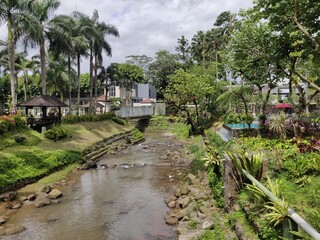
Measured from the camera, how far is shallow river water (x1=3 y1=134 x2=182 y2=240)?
10.9m

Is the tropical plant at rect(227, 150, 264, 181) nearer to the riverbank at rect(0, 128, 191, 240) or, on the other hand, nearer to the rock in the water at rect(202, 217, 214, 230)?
the rock in the water at rect(202, 217, 214, 230)

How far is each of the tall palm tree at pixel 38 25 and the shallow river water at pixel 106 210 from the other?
12326mm

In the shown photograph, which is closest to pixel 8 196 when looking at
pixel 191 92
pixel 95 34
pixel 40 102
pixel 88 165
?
pixel 88 165

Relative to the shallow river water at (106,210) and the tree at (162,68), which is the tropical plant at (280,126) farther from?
the tree at (162,68)

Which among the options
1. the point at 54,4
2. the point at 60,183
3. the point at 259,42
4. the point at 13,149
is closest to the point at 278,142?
the point at 259,42

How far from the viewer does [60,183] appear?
55.9 ft

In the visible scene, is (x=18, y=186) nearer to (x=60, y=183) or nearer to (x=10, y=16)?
(x=60, y=183)

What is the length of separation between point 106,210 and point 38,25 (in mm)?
17642

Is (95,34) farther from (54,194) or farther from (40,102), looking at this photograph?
(54,194)

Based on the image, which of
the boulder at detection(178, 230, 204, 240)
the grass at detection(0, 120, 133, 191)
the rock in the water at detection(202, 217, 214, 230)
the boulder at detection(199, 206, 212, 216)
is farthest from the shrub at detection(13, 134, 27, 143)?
the rock in the water at detection(202, 217, 214, 230)

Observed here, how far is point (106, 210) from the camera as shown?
1312 centimetres

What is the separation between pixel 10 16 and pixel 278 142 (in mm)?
21207

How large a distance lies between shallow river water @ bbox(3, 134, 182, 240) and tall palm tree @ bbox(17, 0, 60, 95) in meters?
12.3

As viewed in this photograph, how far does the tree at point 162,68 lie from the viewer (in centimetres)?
5872
